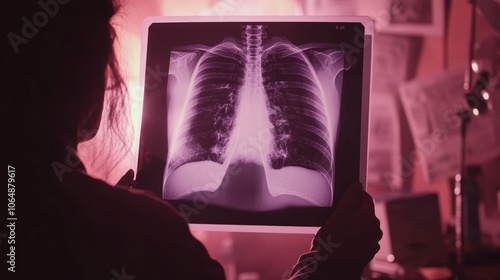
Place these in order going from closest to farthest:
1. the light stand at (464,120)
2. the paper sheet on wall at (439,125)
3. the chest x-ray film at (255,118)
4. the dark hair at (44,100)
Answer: the dark hair at (44,100) → the chest x-ray film at (255,118) → the light stand at (464,120) → the paper sheet on wall at (439,125)

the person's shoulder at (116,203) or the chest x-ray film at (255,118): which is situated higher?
the chest x-ray film at (255,118)

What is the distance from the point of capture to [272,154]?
3.31 feet

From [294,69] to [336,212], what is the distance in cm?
28

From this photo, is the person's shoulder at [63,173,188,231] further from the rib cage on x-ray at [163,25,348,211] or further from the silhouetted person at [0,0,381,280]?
the rib cage on x-ray at [163,25,348,211]

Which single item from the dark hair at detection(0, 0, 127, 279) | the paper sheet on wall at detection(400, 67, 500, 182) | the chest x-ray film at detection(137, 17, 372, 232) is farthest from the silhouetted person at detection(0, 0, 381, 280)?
the paper sheet on wall at detection(400, 67, 500, 182)

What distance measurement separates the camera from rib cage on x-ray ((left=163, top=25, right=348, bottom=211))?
3.27ft

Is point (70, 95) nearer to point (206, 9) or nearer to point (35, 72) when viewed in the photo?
point (35, 72)

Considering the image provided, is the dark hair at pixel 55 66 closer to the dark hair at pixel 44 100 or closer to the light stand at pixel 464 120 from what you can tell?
the dark hair at pixel 44 100

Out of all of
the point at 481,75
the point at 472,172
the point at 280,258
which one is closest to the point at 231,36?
the point at 481,75

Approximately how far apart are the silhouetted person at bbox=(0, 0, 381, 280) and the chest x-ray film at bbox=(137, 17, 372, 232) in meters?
0.30

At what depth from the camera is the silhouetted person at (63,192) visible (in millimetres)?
673

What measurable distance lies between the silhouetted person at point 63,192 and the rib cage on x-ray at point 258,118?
31 centimetres

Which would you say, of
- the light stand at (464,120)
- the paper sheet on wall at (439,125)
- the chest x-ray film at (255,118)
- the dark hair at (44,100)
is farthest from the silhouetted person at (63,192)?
the paper sheet on wall at (439,125)

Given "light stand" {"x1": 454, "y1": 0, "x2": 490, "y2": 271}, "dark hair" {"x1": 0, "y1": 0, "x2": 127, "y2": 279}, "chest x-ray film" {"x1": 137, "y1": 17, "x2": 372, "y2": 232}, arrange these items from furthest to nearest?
"light stand" {"x1": 454, "y1": 0, "x2": 490, "y2": 271}, "chest x-ray film" {"x1": 137, "y1": 17, "x2": 372, "y2": 232}, "dark hair" {"x1": 0, "y1": 0, "x2": 127, "y2": 279}
